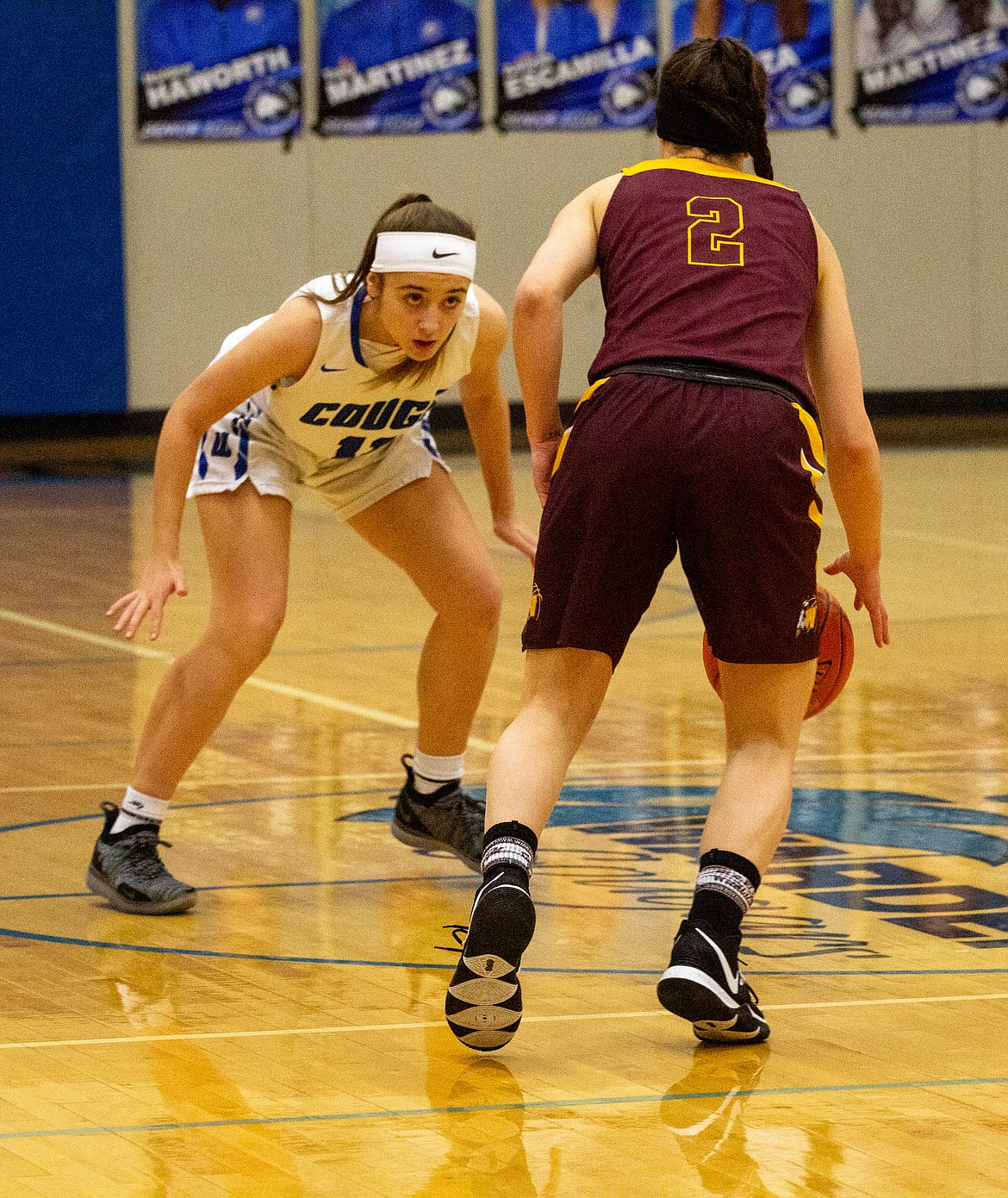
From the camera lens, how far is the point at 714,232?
331 cm

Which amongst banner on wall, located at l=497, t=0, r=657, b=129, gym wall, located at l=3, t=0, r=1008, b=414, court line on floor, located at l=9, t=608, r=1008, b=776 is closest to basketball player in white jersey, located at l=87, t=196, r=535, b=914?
court line on floor, located at l=9, t=608, r=1008, b=776

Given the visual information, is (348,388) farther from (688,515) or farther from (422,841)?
(688,515)

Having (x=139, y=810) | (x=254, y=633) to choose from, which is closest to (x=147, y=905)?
(x=139, y=810)

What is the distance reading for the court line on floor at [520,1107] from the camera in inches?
113

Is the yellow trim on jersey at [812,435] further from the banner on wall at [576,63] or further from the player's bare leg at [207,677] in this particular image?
the banner on wall at [576,63]

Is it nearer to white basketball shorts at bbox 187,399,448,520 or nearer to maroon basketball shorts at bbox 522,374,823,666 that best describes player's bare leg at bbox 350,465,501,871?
white basketball shorts at bbox 187,399,448,520

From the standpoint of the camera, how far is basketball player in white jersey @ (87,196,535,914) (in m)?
3.98

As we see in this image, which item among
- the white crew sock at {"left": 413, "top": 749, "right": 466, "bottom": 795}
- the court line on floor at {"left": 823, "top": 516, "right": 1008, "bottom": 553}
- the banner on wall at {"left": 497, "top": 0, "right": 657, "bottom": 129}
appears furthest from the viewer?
the banner on wall at {"left": 497, "top": 0, "right": 657, "bottom": 129}

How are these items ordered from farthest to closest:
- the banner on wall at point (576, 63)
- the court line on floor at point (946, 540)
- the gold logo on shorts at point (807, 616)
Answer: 1. the banner on wall at point (576, 63)
2. the court line on floor at point (946, 540)
3. the gold logo on shorts at point (807, 616)

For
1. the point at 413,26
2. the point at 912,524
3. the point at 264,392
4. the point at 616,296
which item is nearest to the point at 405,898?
the point at 264,392

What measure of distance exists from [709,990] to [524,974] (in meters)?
0.63

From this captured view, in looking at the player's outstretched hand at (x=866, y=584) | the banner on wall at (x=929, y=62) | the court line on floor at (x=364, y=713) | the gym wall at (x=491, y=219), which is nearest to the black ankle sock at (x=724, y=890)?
the player's outstretched hand at (x=866, y=584)

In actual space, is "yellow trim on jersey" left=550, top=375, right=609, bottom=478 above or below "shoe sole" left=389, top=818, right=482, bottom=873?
above

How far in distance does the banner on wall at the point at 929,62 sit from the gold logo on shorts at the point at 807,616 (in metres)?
14.3
